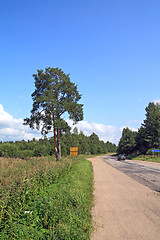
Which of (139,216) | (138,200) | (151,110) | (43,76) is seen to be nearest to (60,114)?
(43,76)

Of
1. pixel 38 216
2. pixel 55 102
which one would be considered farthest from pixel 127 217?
pixel 55 102

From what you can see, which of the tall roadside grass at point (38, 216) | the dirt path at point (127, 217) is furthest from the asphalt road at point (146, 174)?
the tall roadside grass at point (38, 216)

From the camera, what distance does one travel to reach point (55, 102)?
26.1 metres

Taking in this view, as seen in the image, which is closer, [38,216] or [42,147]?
[38,216]

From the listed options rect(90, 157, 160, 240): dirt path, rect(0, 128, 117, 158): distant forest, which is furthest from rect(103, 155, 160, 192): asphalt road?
rect(0, 128, 117, 158): distant forest

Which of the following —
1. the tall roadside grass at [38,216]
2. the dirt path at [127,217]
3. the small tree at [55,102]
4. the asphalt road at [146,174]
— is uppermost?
the small tree at [55,102]

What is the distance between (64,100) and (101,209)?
72.2 ft

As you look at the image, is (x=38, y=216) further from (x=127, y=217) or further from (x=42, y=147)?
(x=42, y=147)

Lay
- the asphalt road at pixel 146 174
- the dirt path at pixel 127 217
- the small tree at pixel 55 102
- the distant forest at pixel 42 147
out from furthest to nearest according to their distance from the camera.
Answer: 1. the distant forest at pixel 42 147
2. the small tree at pixel 55 102
3. the asphalt road at pixel 146 174
4. the dirt path at pixel 127 217

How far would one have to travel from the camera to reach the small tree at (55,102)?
85.9 feet

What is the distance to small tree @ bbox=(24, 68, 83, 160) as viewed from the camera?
26178mm

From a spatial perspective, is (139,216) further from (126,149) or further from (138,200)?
(126,149)

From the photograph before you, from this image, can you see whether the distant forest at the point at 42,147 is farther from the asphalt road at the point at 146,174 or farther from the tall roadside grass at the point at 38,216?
the tall roadside grass at the point at 38,216

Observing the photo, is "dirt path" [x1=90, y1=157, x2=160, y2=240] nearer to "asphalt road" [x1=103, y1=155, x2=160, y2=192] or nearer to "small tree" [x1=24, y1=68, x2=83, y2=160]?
"asphalt road" [x1=103, y1=155, x2=160, y2=192]
